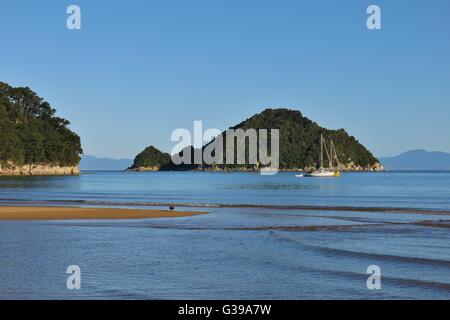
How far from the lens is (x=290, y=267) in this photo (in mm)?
22516

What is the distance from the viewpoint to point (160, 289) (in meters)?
18.3

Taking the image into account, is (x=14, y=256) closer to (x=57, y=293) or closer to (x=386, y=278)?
(x=57, y=293)

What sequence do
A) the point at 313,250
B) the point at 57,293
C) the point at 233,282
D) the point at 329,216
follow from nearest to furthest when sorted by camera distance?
the point at 57,293 → the point at 233,282 → the point at 313,250 → the point at 329,216

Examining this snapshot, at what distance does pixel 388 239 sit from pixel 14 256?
671 inches

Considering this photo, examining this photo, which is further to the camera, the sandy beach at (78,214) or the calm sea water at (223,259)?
the sandy beach at (78,214)

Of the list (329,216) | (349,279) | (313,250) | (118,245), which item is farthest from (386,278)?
(329,216)

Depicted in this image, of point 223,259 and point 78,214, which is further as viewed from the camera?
point 78,214

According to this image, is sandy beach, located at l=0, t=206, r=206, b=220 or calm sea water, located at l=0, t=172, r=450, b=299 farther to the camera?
sandy beach, located at l=0, t=206, r=206, b=220

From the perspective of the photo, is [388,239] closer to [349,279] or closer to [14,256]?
[349,279]
